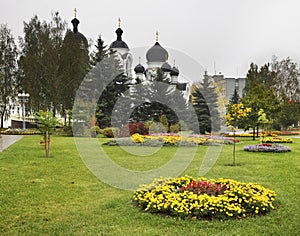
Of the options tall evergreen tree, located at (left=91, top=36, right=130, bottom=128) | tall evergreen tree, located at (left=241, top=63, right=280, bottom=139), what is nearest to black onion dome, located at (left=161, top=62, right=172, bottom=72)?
tall evergreen tree, located at (left=91, top=36, right=130, bottom=128)

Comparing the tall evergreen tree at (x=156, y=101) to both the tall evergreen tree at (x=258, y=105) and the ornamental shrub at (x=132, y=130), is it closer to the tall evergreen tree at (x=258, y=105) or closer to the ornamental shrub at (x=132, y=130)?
the tall evergreen tree at (x=258, y=105)

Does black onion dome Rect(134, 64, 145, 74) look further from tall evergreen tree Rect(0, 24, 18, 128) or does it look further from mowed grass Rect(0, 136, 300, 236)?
mowed grass Rect(0, 136, 300, 236)

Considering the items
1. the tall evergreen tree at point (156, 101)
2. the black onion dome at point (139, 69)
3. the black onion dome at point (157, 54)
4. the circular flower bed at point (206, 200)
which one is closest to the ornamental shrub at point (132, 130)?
the tall evergreen tree at point (156, 101)

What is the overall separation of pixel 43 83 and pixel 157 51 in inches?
405

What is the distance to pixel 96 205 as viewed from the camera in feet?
18.8

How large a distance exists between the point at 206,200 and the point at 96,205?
1.72 meters

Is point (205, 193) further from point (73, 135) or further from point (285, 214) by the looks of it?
point (73, 135)

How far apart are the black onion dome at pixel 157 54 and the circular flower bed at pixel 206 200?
1122 inches

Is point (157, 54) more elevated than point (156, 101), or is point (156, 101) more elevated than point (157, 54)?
point (157, 54)

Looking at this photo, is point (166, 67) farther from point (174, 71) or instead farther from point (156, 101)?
point (156, 101)

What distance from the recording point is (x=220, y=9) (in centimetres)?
1045

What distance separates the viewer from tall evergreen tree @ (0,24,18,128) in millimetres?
31117

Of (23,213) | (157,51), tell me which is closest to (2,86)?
(157,51)

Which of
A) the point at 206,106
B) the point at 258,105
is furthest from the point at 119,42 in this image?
the point at 258,105
